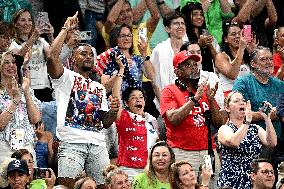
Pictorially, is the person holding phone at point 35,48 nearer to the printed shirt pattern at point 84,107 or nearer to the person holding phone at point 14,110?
the person holding phone at point 14,110

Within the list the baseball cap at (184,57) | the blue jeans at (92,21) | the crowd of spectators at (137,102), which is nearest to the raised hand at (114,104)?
the crowd of spectators at (137,102)

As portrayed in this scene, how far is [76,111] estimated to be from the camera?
13.7m

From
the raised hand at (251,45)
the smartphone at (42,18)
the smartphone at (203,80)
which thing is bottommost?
the smartphone at (203,80)

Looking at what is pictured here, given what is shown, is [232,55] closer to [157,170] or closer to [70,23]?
[70,23]

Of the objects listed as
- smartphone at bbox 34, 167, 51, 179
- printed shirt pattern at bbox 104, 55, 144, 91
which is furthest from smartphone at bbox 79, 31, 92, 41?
smartphone at bbox 34, 167, 51, 179

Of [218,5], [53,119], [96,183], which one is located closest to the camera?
[96,183]

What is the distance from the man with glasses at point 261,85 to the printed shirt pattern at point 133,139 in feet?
3.95

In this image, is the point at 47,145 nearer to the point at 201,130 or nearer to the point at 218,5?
the point at 201,130

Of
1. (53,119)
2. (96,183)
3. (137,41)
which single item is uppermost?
(137,41)

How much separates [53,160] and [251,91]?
256cm

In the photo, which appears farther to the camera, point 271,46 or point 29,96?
point 271,46

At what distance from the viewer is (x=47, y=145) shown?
14469mm

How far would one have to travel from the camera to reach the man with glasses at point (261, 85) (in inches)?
562

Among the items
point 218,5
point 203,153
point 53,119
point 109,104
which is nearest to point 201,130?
point 203,153
